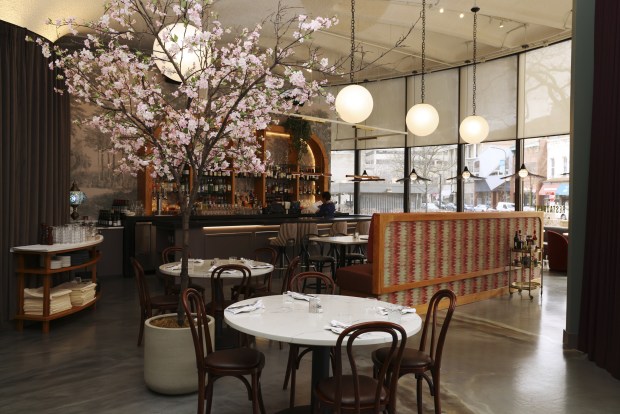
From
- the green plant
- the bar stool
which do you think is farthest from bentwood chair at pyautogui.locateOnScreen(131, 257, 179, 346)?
the green plant

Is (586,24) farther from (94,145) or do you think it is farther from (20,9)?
(94,145)

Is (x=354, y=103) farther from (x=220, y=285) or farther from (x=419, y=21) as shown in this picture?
(x=419, y=21)

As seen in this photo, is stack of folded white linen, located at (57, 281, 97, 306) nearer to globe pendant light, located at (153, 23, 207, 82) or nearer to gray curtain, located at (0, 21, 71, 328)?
gray curtain, located at (0, 21, 71, 328)

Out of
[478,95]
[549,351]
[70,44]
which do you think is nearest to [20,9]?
[70,44]

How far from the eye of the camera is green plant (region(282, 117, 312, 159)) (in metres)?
12.6

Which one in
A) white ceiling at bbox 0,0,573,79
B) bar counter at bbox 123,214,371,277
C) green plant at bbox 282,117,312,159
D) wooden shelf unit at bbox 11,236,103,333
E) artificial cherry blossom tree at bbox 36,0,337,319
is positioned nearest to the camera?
artificial cherry blossom tree at bbox 36,0,337,319

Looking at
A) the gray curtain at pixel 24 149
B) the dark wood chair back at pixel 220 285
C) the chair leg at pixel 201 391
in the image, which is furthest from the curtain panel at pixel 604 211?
the gray curtain at pixel 24 149

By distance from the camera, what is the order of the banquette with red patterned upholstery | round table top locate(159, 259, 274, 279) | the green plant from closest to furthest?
round table top locate(159, 259, 274, 279)
the banquette with red patterned upholstery
the green plant

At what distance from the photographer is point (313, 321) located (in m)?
3.14

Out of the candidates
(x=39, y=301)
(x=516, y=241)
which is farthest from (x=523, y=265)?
(x=39, y=301)

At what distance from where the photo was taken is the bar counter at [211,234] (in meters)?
7.81

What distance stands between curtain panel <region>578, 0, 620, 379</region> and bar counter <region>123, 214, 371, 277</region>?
482 cm

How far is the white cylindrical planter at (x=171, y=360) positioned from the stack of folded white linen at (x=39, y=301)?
2386mm

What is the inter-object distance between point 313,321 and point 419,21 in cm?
809
